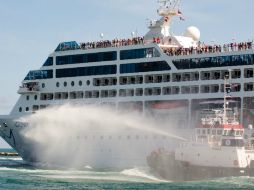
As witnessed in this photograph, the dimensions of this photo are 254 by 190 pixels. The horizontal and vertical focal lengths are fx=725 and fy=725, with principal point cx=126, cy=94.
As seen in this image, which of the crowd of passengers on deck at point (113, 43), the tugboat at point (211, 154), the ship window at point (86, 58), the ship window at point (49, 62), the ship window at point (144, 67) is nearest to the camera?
the tugboat at point (211, 154)

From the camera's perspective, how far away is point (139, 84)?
57.5 meters

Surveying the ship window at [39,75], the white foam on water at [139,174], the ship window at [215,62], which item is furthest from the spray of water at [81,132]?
the ship window at [215,62]

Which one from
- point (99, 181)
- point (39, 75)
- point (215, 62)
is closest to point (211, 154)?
point (99, 181)

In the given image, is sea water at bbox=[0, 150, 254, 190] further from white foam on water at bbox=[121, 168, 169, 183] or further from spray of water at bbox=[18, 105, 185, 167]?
spray of water at bbox=[18, 105, 185, 167]

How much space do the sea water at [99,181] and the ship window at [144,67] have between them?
Answer: 26.7 ft

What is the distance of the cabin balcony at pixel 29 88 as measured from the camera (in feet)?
208

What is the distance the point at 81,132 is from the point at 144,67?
7.42m

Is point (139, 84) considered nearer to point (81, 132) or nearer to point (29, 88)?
point (81, 132)

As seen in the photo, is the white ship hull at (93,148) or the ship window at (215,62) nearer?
the ship window at (215,62)

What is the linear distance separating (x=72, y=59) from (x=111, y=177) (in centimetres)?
1462

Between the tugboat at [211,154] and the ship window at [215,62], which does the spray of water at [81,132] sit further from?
the tugboat at [211,154]

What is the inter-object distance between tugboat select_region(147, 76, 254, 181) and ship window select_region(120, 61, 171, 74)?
8.78m

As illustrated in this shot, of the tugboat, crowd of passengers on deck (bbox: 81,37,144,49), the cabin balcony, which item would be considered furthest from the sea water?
crowd of passengers on deck (bbox: 81,37,144,49)

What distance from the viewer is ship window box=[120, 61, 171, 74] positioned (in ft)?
186
